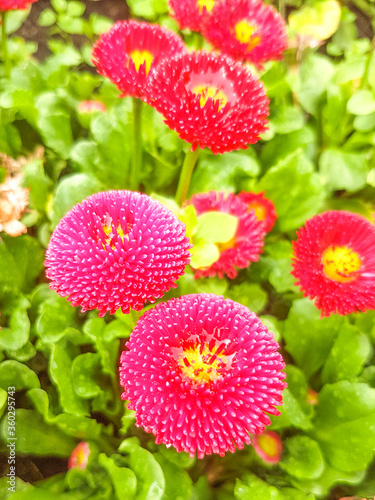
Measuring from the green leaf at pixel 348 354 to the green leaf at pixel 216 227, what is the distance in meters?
0.34

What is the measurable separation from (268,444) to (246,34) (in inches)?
32.1

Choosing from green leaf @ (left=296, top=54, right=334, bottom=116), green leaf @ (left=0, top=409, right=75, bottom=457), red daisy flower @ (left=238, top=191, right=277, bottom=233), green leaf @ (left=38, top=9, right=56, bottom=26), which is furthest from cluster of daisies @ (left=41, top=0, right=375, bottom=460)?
green leaf @ (left=38, top=9, right=56, bottom=26)

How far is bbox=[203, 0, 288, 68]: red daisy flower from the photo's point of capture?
825mm

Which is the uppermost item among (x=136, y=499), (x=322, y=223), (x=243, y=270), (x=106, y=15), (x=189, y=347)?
(x=106, y=15)

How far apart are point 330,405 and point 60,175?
0.78m

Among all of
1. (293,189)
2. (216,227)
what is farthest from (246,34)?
(216,227)

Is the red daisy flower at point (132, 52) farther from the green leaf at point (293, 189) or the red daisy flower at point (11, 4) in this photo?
the green leaf at point (293, 189)

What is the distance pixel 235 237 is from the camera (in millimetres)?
825

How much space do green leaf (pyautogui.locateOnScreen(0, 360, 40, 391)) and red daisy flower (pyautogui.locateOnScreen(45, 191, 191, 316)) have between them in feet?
0.94

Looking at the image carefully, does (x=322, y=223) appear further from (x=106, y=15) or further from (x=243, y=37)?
(x=106, y=15)

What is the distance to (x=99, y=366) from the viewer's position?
807mm

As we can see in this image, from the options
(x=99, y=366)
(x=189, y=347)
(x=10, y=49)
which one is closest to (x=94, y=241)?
(x=189, y=347)

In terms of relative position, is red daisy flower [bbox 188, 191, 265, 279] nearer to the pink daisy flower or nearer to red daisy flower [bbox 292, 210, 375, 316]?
red daisy flower [bbox 292, 210, 375, 316]

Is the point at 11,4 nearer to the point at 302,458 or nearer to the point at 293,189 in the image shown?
the point at 293,189
